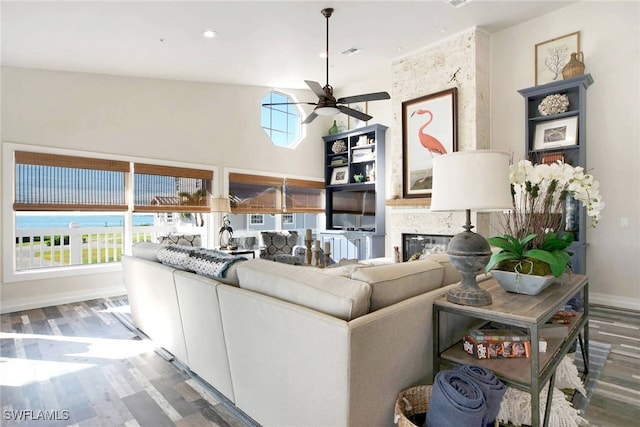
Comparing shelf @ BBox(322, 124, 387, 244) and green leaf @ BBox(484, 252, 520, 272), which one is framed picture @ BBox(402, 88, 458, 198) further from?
green leaf @ BBox(484, 252, 520, 272)

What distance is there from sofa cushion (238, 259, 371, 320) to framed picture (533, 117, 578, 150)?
402 cm

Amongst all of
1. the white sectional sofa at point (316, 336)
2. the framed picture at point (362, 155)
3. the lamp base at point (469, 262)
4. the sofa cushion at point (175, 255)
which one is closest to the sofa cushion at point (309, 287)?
the white sectional sofa at point (316, 336)

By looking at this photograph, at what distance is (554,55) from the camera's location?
173 inches

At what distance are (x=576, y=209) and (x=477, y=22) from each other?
8.89 ft

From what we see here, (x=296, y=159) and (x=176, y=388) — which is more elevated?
(x=296, y=159)

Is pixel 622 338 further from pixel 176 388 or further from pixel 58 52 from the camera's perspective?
pixel 58 52

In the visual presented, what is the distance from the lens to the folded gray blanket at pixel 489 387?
1.30m

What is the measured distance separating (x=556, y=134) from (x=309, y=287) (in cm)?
424

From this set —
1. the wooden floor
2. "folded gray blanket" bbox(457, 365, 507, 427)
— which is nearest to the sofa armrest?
"folded gray blanket" bbox(457, 365, 507, 427)

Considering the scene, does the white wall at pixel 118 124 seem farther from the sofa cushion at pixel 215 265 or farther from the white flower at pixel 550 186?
the white flower at pixel 550 186

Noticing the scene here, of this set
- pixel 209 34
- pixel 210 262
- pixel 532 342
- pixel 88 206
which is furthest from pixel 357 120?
pixel 532 342

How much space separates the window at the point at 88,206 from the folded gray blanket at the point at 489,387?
15.8ft

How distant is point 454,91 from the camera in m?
4.86

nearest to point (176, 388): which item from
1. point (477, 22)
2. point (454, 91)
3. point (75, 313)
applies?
point (75, 313)
